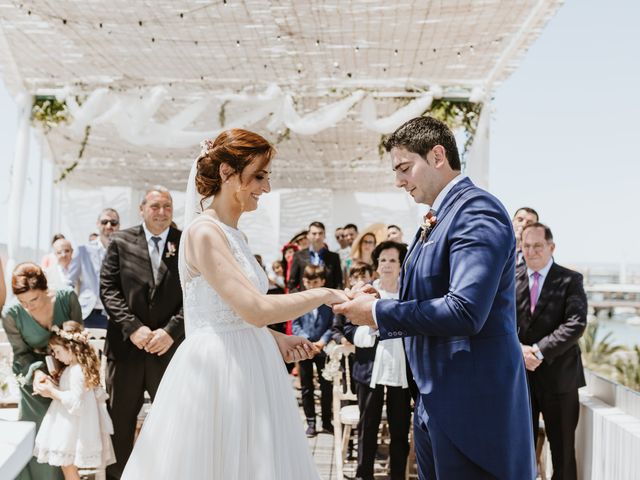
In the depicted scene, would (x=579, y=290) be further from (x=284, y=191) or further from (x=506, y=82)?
(x=284, y=191)

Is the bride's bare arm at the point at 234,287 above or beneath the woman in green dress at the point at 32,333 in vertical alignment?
above

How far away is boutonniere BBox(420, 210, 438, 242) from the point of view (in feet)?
7.63

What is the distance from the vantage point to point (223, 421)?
250 cm

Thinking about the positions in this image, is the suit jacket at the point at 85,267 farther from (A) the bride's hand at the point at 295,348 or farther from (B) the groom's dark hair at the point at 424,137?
(B) the groom's dark hair at the point at 424,137

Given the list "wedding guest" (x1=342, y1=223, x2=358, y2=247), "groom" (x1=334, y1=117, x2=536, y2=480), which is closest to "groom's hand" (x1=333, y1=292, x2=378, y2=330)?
"groom" (x1=334, y1=117, x2=536, y2=480)

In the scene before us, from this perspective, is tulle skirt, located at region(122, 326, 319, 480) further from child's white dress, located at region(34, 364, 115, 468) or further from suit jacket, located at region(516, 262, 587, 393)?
suit jacket, located at region(516, 262, 587, 393)

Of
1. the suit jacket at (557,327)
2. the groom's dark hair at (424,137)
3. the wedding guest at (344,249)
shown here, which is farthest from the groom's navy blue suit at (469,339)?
the wedding guest at (344,249)

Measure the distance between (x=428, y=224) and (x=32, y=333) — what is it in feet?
9.53

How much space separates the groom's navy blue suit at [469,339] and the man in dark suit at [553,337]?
6.84 feet

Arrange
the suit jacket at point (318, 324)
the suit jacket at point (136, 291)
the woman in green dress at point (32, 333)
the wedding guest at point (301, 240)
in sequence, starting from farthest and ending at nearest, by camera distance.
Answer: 1. the wedding guest at point (301, 240)
2. the suit jacket at point (318, 324)
3. the suit jacket at point (136, 291)
4. the woman in green dress at point (32, 333)

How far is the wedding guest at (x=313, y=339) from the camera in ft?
20.9

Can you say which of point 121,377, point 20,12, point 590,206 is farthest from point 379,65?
point 590,206

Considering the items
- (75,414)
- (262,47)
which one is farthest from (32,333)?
(262,47)

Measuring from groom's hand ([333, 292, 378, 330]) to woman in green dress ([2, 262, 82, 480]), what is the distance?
2.51 metres
